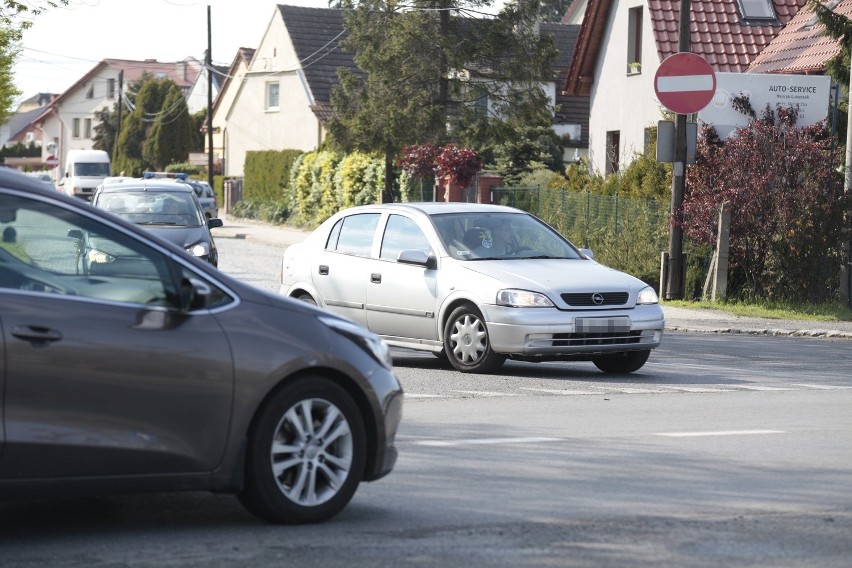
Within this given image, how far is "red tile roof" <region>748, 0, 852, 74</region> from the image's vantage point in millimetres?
30594

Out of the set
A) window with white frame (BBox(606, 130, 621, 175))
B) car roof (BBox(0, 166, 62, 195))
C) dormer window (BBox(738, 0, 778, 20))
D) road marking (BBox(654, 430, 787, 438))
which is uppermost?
dormer window (BBox(738, 0, 778, 20))

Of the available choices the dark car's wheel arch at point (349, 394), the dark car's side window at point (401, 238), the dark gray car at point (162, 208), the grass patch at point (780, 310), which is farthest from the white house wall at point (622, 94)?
the dark car's wheel arch at point (349, 394)

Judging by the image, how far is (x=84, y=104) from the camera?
4560 inches

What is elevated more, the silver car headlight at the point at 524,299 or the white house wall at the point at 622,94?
the white house wall at the point at 622,94

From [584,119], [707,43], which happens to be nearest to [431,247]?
[707,43]

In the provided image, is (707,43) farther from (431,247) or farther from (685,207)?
(431,247)

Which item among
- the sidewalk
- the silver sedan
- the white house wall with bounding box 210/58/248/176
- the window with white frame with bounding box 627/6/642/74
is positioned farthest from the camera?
the white house wall with bounding box 210/58/248/176

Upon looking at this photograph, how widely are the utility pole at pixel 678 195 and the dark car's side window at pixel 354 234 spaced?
8.01 m

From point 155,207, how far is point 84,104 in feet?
316

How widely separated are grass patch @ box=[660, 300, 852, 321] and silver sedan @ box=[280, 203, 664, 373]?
7.02 metres

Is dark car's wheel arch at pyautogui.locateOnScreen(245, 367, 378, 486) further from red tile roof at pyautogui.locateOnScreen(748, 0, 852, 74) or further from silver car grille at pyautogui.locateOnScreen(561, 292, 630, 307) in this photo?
red tile roof at pyautogui.locateOnScreen(748, 0, 852, 74)

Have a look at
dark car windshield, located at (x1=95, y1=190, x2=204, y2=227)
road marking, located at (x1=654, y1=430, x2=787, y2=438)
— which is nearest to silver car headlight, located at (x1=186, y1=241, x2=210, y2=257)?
dark car windshield, located at (x1=95, y1=190, x2=204, y2=227)

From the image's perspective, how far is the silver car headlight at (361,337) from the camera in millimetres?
6871

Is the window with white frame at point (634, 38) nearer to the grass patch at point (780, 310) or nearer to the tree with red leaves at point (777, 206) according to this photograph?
the tree with red leaves at point (777, 206)
